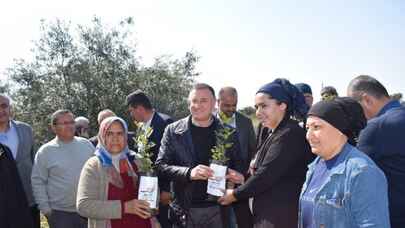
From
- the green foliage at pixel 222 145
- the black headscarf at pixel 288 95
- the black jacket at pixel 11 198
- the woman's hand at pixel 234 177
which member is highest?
the black headscarf at pixel 288 95

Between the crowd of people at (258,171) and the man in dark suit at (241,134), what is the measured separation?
0.01 meters

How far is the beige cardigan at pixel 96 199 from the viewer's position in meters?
3.61

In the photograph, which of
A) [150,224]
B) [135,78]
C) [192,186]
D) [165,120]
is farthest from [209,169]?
[135,78]

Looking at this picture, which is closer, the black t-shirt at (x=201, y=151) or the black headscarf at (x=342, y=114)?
the black headscarf at (x=342, y=114)

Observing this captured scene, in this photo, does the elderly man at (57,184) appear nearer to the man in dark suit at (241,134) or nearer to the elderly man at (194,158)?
the elderly man at (194,158)

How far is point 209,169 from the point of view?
3809mm

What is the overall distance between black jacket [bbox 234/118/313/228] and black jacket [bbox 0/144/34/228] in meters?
2.79

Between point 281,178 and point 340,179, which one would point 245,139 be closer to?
point 281,178

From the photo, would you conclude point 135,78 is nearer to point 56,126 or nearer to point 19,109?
point 19,109

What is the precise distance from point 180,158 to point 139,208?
2.47 ft

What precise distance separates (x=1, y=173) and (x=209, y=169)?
2.52 meters

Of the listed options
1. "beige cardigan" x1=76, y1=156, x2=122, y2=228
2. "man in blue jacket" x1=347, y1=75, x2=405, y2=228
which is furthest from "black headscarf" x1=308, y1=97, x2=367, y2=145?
"beige cardigan" x1=76, y1=156, x2=122, y2=228

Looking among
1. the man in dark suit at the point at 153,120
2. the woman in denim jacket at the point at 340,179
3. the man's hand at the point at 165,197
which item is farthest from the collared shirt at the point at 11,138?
the woman in denim jacket at the point at 340,179

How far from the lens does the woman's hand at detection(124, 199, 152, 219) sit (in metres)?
3.62
